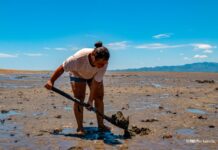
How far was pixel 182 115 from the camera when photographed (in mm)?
10469

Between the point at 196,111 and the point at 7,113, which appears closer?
the point at 7,113

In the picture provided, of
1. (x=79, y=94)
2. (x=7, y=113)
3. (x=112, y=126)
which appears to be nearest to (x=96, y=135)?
(x=79, y=94)

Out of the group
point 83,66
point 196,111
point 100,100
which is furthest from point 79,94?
point 196,111

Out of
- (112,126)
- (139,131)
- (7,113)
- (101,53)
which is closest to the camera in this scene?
(101,53)

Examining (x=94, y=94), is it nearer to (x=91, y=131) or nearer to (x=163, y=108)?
(x=91, y=131)

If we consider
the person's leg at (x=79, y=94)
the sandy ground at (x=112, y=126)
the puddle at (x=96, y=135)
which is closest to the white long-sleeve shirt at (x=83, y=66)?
the person's leg at (x=79, y=94)

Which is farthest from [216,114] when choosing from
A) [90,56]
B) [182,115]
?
[90,56]

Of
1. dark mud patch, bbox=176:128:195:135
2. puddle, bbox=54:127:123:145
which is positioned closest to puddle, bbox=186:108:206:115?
dark mud patch, bbox=176:128:195:135

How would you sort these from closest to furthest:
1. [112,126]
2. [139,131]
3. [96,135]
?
[96,135], [139,131], [112,126]

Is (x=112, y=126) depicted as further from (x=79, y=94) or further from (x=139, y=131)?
(x=79, y=94)

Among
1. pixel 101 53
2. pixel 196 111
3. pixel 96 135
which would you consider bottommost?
pixel 96 135

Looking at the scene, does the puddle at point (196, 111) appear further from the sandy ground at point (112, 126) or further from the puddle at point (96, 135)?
the puddle at point (96, 135)

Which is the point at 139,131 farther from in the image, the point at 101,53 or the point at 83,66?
the point at 101,53

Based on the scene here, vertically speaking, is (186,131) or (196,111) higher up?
(196,111)
